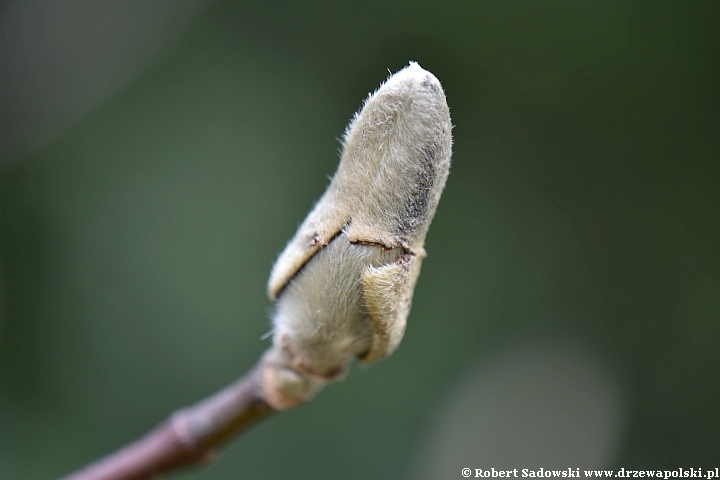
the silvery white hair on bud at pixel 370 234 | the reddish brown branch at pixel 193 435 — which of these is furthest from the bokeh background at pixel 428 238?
the silvery white hair on bud at pixel 370 234

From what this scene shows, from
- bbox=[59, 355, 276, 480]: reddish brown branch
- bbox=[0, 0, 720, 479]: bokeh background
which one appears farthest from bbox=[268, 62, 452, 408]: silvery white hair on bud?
bbox=[0, 0, 720, 479]: bokeh background

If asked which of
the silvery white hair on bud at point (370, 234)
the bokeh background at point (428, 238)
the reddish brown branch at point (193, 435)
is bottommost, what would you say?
the reddish brown branch at point (193, 435)

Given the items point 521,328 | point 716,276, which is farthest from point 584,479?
point 716,276

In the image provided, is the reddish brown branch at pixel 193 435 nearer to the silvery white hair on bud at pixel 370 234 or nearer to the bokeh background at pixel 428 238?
the silvery white hair on bud at pixel 370 234

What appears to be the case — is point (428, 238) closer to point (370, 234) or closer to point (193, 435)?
point (193, 435)

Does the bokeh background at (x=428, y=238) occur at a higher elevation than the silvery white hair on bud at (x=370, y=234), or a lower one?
higher

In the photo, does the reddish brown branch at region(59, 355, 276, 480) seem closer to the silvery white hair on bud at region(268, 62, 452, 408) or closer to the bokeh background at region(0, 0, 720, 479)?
the silvery white hair on bud at region(268, 62, 452, 408)

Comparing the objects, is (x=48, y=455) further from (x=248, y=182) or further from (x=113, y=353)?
(x=248, y=182)

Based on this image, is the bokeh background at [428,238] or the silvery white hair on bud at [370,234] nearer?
the silvery white hair on bud at [370,234]
